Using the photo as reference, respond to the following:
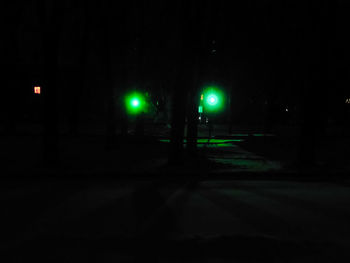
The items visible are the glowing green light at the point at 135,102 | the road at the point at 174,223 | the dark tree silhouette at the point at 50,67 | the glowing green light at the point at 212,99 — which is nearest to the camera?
the road at the point at 174,223

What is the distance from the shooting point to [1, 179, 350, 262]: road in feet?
20.0

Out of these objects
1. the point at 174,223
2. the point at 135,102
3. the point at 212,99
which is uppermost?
the point at 212,99

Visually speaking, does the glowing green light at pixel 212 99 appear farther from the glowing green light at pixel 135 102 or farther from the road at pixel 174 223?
the road at pixel 174 223

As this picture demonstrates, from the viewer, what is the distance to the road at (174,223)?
6.11 m

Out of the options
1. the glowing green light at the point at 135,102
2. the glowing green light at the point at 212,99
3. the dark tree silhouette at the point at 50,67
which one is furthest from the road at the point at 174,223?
the glowing green light at the point at 135,102

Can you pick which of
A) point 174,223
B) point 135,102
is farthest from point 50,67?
point 135,102

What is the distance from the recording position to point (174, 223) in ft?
25.1

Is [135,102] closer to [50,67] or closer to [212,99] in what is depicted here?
[212,99]

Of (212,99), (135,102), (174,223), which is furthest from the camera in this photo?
(135,102)

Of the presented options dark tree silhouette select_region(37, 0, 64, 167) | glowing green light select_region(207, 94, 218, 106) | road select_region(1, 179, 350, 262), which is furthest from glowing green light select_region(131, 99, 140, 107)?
road select_region(1, 179, 350, 262)

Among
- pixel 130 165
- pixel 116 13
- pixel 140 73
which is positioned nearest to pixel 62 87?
pixel 140 73

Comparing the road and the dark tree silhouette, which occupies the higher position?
the dark tree silhouette

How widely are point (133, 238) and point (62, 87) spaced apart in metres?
58.9

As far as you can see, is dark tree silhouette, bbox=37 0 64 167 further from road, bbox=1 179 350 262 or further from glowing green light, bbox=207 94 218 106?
glowing green light, bbox=207 94 218 106
